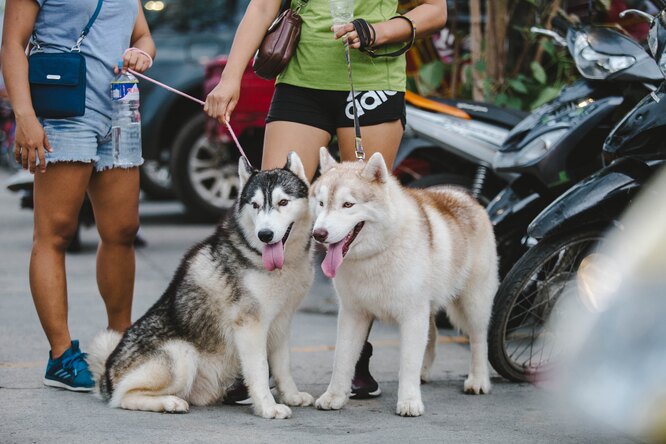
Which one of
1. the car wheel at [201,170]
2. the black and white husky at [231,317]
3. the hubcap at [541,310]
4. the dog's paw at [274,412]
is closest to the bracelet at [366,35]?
the black and white husky at [231,317]

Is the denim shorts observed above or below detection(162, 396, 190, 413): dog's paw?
above

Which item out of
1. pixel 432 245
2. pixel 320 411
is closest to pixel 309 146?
pixel 432 245

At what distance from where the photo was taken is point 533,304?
187 inches

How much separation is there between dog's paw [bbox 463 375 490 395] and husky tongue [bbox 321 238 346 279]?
1058 mm

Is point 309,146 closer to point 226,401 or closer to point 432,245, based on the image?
point 432,245

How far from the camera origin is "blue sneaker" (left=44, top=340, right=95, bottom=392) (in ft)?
14.9

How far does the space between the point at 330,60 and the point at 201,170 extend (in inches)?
245

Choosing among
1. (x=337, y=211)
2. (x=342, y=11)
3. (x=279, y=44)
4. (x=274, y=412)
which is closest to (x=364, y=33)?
(x=342, y=11)

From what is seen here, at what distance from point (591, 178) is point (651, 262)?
1.40 metres

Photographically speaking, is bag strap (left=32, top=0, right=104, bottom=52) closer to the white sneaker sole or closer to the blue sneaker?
the blue sneaker

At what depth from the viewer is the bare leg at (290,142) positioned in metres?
4.36

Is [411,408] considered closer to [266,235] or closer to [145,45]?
[266,235]

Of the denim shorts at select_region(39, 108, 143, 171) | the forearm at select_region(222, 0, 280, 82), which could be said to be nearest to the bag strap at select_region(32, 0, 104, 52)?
the denim shorts at select_region(39, 108, 143, 171)

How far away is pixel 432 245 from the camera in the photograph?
4.30 metres
